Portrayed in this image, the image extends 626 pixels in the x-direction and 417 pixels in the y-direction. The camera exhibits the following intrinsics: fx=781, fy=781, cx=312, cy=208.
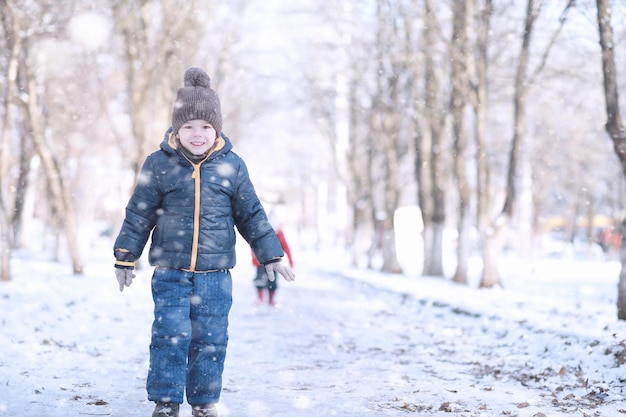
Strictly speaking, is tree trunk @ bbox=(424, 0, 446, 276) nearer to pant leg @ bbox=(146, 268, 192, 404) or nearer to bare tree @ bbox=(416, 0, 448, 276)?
bare tree @ bbox=(416, 0, 448, 276)

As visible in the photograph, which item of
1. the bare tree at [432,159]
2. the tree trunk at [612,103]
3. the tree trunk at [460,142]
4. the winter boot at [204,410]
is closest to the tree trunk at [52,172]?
the tree trunk at [460,142]

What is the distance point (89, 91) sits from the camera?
26234mm

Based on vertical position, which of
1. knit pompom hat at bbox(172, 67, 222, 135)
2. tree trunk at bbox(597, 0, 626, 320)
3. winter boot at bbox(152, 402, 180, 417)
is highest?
tree trunk at bbox(597, 0, 626, 320)

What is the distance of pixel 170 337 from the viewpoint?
449 cm

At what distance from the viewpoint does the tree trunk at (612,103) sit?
9305 mm

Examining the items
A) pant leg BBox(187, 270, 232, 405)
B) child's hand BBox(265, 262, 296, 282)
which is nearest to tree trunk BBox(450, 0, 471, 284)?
child's hand BBox(265, 262, 296, 282)

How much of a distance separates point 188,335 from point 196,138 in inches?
45.3

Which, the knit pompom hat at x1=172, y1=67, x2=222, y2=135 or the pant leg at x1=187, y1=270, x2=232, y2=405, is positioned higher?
the knit pompom hat at x1=172, y1=67, x2=222, y2=135

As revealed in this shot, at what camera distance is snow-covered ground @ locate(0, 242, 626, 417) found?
5434mm

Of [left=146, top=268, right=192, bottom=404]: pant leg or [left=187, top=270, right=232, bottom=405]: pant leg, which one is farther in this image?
[left=187, top=270, right=232, bottom=405]: pant leg

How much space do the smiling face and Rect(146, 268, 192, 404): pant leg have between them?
73cm

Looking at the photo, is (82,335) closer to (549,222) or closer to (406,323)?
(406,323)

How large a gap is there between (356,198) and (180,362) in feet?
87.2

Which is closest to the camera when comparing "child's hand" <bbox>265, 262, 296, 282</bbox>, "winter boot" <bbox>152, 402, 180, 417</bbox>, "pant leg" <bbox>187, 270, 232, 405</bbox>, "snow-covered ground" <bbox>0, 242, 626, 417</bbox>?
"winter boot" <bbox>152, 402, 180, 417</bbox>
